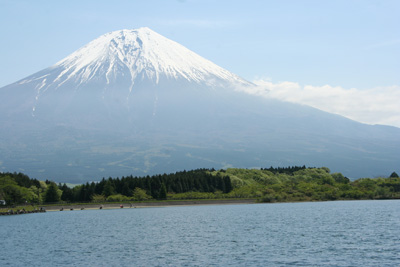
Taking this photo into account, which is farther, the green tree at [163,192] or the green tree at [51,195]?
the green tree at [51,195]

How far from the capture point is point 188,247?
148ft

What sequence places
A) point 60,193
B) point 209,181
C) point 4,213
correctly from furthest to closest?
point 209,181, point 60,193, point 4,213

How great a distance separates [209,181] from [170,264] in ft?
373

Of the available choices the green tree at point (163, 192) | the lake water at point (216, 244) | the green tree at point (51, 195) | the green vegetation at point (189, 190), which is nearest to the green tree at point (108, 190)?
the green vegetation at point (189, 190)

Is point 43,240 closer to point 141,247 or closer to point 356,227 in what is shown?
point 141,247

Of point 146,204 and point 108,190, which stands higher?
point 108,190

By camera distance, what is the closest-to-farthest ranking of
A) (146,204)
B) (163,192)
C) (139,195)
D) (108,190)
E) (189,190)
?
(146,204) → (163,192) → (139,195) → (108,190) → (189,190)

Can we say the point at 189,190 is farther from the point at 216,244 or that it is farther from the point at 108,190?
the point at 216,244

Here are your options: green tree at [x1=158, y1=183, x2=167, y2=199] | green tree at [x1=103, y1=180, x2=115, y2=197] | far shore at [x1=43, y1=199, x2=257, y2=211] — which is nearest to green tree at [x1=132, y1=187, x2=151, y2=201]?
green tree at [x1=158, y1=183, x2=167, y2=199]

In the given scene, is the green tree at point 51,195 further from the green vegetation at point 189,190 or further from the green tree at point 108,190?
the green tree at point 108,190

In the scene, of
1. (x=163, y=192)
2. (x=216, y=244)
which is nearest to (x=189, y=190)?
(x=163, y=192)

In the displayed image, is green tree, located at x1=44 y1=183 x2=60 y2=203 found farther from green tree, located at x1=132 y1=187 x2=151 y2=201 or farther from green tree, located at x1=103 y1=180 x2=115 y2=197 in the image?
green tree, located at x1=132 y1=187 x2=151 y2=201

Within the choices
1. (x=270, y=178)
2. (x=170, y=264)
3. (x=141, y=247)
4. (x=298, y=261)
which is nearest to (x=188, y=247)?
(x=141, y=247)

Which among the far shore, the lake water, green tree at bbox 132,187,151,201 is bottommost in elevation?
the lake water
